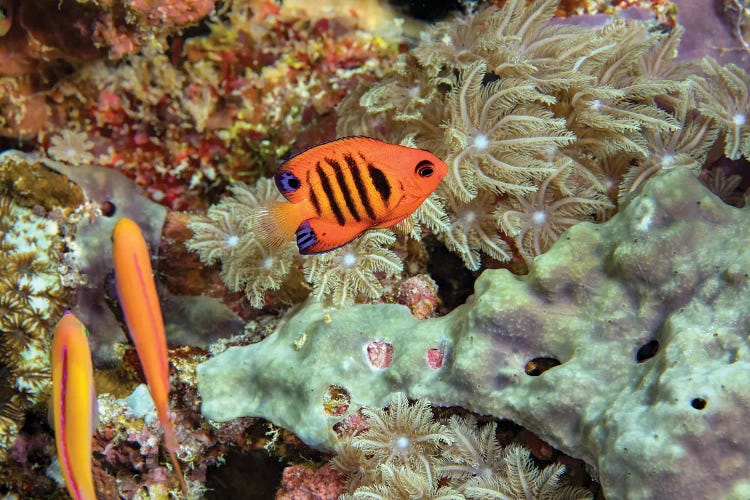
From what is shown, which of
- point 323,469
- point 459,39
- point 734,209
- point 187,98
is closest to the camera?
point 734,209

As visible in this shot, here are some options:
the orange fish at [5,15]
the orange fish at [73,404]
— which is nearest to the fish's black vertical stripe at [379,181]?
the orange fish at [73,404]

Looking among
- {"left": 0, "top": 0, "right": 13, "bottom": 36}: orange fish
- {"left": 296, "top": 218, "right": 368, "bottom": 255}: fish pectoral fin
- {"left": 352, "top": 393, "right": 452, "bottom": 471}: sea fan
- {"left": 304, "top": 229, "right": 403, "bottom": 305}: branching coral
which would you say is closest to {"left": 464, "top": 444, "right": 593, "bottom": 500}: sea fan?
{"left": 352, "top": 393, "right": 452, "bottom": 471}: sea fan

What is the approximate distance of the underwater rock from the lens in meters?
2.14

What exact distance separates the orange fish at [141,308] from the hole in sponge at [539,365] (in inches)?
73.7

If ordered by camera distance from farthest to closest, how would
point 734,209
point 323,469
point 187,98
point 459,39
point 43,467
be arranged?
point 187,98 < point 43,467 < point 459,39 < point 323,469 < point 734,209

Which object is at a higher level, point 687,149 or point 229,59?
point 229,59

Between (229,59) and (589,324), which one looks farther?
(229,59)

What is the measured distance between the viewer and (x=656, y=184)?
280 cm

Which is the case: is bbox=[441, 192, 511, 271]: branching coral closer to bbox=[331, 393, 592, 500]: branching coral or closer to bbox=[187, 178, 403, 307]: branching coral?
bbox=[187, 178, 403, 307]: branching coral

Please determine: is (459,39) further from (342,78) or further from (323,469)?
(323,469)

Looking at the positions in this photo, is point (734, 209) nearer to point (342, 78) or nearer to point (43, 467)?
point (342, 78)

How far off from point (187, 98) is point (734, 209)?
4077mm

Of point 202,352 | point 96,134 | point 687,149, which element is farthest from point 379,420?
point 96,134

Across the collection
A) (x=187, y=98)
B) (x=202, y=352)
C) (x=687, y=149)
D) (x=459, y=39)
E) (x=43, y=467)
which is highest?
(x=459, y=39)
